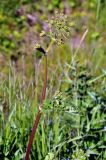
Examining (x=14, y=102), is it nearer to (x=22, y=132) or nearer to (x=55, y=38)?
(x=22, y=132)

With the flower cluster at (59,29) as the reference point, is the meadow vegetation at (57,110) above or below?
below

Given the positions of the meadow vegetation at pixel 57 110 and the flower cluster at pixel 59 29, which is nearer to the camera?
the flower cluster at pixel 59 29

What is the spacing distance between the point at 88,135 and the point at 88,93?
0.57 metres

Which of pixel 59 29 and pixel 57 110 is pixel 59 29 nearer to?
pixel 59 29

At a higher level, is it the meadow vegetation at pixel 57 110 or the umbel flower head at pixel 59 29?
the umbel flower head at pixel 59 29

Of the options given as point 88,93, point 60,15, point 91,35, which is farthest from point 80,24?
point 60,15

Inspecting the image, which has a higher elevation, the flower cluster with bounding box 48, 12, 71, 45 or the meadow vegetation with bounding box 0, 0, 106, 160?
the flower cluster with bounding box 48, 12, 71, 45

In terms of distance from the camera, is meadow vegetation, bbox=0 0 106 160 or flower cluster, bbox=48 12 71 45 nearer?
flower cluster, bbox=48 12 71 45

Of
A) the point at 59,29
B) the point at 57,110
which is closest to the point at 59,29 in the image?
the point at 59,29

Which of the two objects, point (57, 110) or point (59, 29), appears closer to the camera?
point (59, 29)

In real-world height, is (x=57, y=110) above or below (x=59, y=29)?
below

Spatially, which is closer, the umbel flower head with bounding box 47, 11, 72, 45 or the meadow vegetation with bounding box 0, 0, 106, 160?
the umbel flower head with bounding box 47, 11, 72, 45

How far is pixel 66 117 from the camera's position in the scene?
2877 mm

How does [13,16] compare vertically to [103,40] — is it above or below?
above
